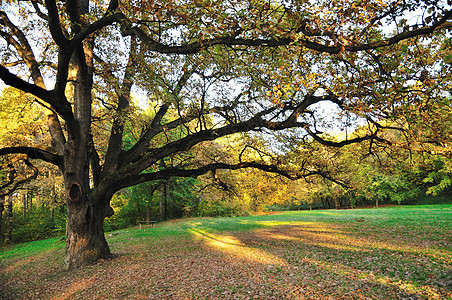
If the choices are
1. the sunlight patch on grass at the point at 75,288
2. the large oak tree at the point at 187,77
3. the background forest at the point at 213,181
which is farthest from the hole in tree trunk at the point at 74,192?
the background forest at the point at 213,181

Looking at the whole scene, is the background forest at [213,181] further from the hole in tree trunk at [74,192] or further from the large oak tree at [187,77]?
the hole in tree trunk at [74,192]

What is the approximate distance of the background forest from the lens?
1055 cm

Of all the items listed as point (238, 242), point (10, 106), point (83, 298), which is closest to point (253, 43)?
point (83, 298)

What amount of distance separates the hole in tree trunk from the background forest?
336 centimetres

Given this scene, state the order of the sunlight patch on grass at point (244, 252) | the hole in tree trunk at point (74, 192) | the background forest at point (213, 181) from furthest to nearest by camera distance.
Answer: the background forest at point (213, 181) < the hole in tree trunk at point (74, 192) < the sunlight patch on grass at point (244, 252)

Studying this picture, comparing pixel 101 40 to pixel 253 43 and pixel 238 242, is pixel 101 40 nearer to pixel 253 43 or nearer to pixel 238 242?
pixel 253 43

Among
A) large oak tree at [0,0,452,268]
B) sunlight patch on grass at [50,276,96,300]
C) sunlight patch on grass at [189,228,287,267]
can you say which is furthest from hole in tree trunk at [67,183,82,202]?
sunlight patch on grass at [189,228,287,267]

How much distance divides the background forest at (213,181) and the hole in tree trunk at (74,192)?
336 cm

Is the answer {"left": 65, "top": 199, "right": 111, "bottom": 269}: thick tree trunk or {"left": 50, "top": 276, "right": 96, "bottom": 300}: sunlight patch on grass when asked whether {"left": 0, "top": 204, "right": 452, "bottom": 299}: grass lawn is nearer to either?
{"left": 50, "top": 276, "right": 96, "bottom": 300}: sunlight patch on grass

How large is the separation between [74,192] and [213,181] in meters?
5.72

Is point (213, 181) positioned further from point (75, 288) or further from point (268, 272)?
point (75, 288)

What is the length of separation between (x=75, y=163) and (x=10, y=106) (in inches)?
244

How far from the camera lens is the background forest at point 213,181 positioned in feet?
34.6

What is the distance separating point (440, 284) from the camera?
191 inches
